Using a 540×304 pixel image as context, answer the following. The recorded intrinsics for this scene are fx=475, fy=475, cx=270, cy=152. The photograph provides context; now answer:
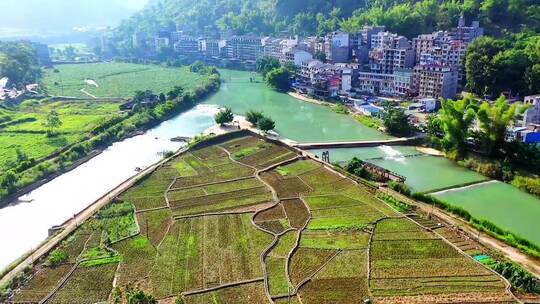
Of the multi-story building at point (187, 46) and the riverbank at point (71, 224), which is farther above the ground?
the multi-story building at point (187, 46)

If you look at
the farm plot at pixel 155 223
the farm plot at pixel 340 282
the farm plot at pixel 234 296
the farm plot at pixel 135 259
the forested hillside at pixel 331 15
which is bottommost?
the farm plot at pixel 234 296

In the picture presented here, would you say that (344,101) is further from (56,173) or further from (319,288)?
(319,288)

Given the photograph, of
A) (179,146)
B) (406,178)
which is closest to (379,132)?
(406,178)

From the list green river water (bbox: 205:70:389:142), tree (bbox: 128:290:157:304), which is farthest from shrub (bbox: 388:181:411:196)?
tree (bbox: 128:290:157:304)

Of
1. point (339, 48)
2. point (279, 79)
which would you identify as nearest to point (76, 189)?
point (279, 79)

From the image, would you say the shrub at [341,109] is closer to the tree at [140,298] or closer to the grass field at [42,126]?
the grass field at [42,126]

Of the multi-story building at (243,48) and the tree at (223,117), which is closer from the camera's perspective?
the tree at (223,117)

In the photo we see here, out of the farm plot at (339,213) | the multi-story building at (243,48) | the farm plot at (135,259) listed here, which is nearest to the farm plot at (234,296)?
the farm plot at (135,259)

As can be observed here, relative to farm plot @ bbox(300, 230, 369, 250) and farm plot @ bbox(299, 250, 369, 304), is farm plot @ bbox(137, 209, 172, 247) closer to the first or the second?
farm plot @ bbox(300, 230, 369, 250)
